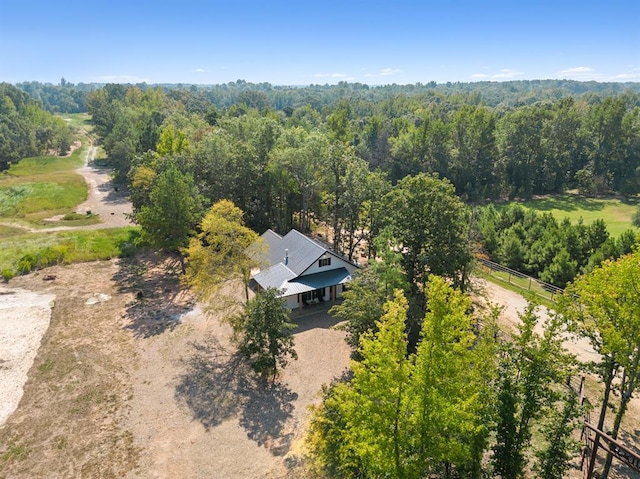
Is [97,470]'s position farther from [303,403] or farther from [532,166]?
[532,166]

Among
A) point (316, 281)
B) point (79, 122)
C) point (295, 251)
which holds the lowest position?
point (316, 281)

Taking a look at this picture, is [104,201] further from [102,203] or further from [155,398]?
[155,398]

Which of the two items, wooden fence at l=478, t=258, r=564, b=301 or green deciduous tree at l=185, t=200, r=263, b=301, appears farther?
wooden fence at l=478, t=258, r=564, b=301

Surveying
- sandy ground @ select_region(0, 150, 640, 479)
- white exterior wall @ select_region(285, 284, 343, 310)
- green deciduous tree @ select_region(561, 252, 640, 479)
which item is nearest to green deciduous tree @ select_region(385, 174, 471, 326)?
white exterior wall @ select_region(285, 284, 343, 310)

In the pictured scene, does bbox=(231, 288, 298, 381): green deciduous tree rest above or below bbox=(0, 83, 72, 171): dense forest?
below

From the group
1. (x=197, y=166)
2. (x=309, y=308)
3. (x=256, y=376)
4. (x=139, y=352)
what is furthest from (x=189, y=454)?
(x=197, y=166)

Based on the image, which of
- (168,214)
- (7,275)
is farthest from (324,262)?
(7,275)

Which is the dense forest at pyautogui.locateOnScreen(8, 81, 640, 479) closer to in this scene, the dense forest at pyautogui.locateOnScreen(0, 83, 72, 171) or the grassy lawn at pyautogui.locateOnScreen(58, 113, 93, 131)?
the dense forest at pyautogui.locateOnScreen(0, 83, 72, 171)
